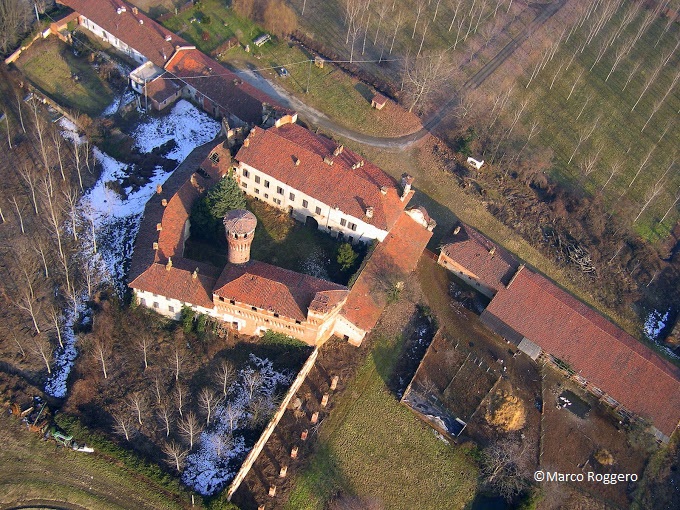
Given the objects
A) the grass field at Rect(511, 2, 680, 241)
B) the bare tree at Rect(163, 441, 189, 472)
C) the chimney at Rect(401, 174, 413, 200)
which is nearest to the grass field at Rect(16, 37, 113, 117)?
the chimney at Rect(401, 174, 413, 200)

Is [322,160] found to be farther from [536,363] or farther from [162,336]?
[536,363]

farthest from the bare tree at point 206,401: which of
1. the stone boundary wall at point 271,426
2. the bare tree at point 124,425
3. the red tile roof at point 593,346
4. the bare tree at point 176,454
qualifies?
the red tile roof at point 593,346

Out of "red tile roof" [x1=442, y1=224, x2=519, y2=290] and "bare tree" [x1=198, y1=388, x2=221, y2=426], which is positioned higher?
"red tile roof" [x1=442, y1=224, x2=519, y2=290]

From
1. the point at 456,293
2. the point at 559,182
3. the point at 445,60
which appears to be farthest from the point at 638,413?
the point at 445,60

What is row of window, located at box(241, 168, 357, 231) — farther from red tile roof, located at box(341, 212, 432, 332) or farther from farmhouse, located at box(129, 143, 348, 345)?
farmhouse, located at box(129, 143, 348, 345)

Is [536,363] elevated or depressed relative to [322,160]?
depressed
